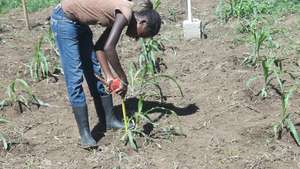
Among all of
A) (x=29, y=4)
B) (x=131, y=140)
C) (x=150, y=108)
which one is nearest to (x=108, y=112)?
(x=131, y=140)

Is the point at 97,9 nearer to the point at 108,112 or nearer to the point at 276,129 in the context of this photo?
the point at 108,112

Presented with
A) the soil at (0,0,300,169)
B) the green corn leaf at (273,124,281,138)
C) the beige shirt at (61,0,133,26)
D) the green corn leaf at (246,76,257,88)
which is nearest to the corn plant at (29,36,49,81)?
the soil at (0,0,300,169)

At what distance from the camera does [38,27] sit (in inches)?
307

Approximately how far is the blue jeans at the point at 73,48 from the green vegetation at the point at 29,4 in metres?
4.76

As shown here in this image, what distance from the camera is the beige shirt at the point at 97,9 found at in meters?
3.91

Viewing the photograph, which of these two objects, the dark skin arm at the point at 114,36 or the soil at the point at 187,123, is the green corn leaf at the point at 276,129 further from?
the dark skin arm at the point at 114,36

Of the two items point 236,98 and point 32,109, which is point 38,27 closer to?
point 32,109

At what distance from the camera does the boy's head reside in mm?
3926

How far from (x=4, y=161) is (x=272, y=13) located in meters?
4.23

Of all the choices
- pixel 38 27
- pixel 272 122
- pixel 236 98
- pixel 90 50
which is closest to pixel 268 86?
pixel 236 98

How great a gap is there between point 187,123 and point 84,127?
0.89 metres

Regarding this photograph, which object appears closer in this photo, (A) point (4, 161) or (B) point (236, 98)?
(A) point (4, 161)

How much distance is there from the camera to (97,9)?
4004 millimetres

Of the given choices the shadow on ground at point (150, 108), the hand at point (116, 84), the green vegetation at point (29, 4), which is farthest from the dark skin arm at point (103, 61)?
the green vegetation at point (29, 4)
